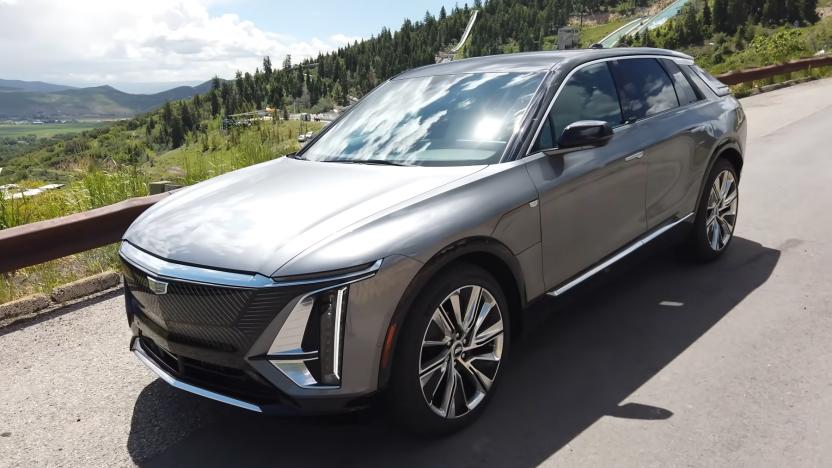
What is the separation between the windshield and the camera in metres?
3.58

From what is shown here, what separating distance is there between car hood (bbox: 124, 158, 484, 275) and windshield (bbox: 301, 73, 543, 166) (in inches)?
7.0

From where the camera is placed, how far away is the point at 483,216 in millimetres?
3066

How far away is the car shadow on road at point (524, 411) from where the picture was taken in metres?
2.94

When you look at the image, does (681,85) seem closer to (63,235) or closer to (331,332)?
(331,332)

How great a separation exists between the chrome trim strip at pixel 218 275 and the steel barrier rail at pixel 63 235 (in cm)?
234

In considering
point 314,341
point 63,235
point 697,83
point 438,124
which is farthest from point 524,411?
point 63,235

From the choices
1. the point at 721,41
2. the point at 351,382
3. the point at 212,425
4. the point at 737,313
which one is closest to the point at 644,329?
the point at 737,313

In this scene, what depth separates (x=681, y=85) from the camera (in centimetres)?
508

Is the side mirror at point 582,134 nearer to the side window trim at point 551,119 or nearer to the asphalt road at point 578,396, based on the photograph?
the side window trim at point 551,119

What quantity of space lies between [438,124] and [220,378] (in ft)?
6.28

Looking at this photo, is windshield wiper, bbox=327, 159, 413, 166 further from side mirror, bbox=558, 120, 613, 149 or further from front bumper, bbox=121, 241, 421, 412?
front bumper, bbox=121, 241, 421, 412

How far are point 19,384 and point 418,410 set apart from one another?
255cm

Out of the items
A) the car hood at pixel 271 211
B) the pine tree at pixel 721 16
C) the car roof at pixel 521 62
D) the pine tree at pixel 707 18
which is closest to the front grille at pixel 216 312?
the car hood at pixel 271 211

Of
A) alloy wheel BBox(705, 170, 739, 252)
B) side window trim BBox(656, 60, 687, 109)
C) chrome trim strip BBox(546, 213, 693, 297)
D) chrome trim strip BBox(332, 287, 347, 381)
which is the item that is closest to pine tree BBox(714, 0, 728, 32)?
alloy wheel BBox(705, 170, 739, 252)
